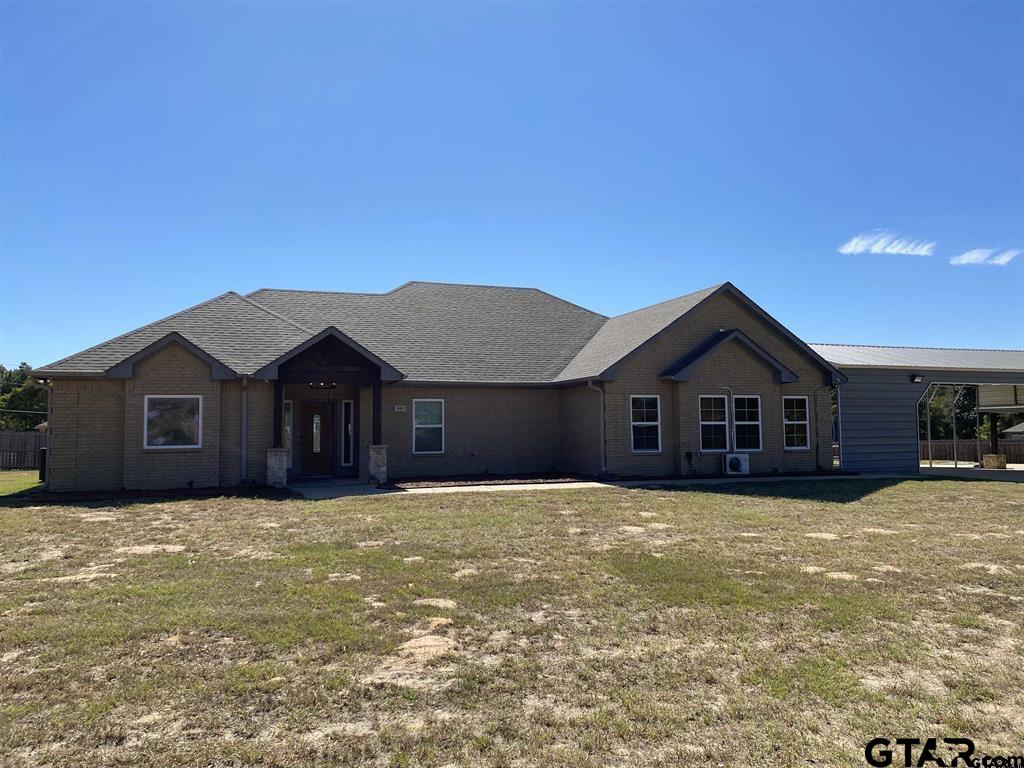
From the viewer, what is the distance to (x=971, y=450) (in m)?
34.2

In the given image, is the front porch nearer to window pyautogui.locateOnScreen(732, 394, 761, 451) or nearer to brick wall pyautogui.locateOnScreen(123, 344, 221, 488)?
brick wall pyautogui.locateOnScreen(123, 344, 221, 488)

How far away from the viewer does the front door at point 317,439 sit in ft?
71.3

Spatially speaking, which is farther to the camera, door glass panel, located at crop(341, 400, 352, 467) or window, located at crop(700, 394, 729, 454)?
window, located at crop(700, 394, 729, 454)

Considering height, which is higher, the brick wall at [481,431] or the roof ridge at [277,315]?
the roof ridge at [277,315]

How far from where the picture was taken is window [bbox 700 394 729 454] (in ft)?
69.3

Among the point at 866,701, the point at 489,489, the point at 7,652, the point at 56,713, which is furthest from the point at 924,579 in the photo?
the point at 489,489

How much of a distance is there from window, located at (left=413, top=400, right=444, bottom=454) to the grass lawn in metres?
10.2

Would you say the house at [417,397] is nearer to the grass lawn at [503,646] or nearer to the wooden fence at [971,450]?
the grass lawn at [503,646]

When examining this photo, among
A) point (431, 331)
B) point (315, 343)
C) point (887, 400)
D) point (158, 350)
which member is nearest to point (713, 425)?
point (887, 400)

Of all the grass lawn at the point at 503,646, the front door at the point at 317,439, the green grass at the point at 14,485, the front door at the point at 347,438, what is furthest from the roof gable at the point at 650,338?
the green grass at the point at 14,485

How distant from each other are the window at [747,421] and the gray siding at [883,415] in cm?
394

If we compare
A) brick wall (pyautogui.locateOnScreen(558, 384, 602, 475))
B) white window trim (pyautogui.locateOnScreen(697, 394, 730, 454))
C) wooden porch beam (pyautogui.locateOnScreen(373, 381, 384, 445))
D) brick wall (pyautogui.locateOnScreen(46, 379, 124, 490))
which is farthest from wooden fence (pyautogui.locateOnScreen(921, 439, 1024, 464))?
brick wall (pyautogui.locateOnScreen(46, 379, 124, 490))

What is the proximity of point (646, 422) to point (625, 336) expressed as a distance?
329 cm

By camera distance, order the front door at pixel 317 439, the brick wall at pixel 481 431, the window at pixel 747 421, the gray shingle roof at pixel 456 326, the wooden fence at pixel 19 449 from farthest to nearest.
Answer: the wooden fence at pixel 19 449, the gray shingle roof at pixel 456 326, the front door at pixel 317 439, the window at pixel 747 421, the brick wall at pixel 481 431
